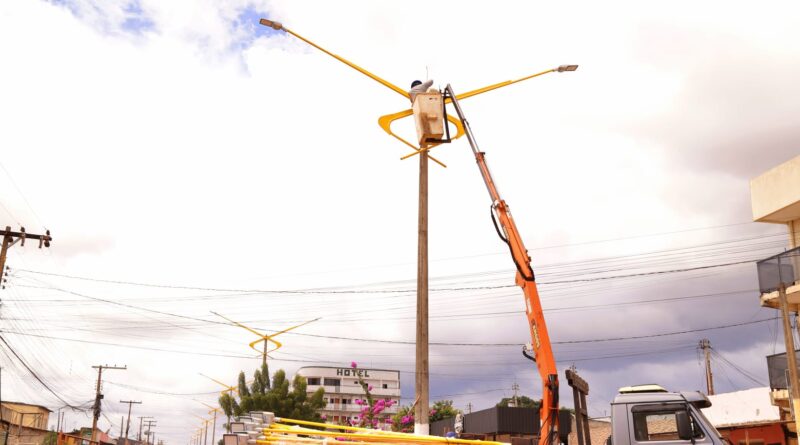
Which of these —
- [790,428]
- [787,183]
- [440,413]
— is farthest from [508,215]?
[440,413]

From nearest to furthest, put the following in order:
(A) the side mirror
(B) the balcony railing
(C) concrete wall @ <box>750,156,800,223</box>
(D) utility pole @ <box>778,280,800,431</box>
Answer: (A) the side mirror
(D) utility pole @ <box>778,280,800,431</box>
(B) the balcony railing
(C) concrete wall @ <box>750,156,800,223</box>

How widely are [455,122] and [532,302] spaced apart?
19.1 feet

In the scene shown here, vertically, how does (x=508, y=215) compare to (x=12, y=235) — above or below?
below

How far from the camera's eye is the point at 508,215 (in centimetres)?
1377

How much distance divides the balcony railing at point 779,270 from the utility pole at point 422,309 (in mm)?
16155

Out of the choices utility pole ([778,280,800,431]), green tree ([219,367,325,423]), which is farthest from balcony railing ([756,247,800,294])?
green tree ([219,367,325,423])

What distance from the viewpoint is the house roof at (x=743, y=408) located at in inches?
1308

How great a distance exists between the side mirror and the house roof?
967 inches

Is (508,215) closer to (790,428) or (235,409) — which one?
(790,428)

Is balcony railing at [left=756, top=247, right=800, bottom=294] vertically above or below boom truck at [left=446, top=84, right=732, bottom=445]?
above

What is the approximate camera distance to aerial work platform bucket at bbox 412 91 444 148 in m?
15.6

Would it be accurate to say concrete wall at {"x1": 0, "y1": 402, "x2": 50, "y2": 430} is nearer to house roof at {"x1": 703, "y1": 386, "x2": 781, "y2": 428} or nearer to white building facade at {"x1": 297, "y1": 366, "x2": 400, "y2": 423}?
white building facade at {"x1": 297, "y1": 366, "x2": 400, "y2": 423}

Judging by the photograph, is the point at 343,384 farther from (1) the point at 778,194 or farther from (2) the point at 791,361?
(2) the point at 791,361

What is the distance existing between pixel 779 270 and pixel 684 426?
58.7 ft
